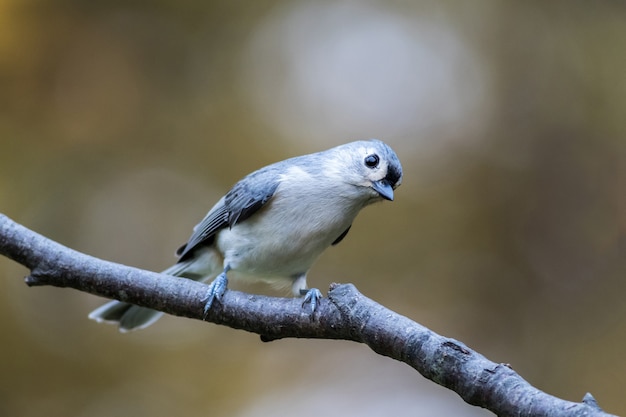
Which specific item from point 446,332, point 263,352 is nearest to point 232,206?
point 263,352

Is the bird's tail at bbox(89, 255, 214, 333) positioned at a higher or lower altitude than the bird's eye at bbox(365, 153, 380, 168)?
lower

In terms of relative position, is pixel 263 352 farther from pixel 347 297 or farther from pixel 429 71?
pixel 347 297

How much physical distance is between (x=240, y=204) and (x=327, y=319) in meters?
Result: 0.99

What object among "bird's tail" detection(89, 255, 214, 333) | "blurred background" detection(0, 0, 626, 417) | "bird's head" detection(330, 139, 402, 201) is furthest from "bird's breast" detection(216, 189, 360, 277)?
"blurred background" detection(0, 0, 626, 417)

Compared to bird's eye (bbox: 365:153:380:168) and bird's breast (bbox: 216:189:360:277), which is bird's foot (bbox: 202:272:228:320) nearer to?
bird's breast (bbox: 216:189:360:277)

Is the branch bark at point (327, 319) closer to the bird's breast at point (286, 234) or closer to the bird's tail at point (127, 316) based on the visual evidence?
the bird's breast at point (286, 234)

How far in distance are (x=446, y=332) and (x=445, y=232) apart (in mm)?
707

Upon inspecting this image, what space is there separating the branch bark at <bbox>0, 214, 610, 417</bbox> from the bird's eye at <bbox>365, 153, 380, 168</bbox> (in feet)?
2.60

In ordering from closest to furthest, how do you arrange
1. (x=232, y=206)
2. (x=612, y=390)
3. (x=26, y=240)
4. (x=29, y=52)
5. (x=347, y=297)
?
1. (x=347, y=297)
2. (x=26, y=240)
3. (x=232, y=206)
4. (x=612, y=390)
5. (x=29, y=52)

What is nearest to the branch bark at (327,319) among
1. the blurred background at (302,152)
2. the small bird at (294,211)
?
the small bird at (294,211)

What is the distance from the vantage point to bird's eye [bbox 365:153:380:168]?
2844 millimetres

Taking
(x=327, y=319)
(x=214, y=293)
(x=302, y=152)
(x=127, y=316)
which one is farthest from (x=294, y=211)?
(x=302, y=152)

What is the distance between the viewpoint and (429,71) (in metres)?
4.86

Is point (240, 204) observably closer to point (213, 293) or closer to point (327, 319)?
point (213, 293)
